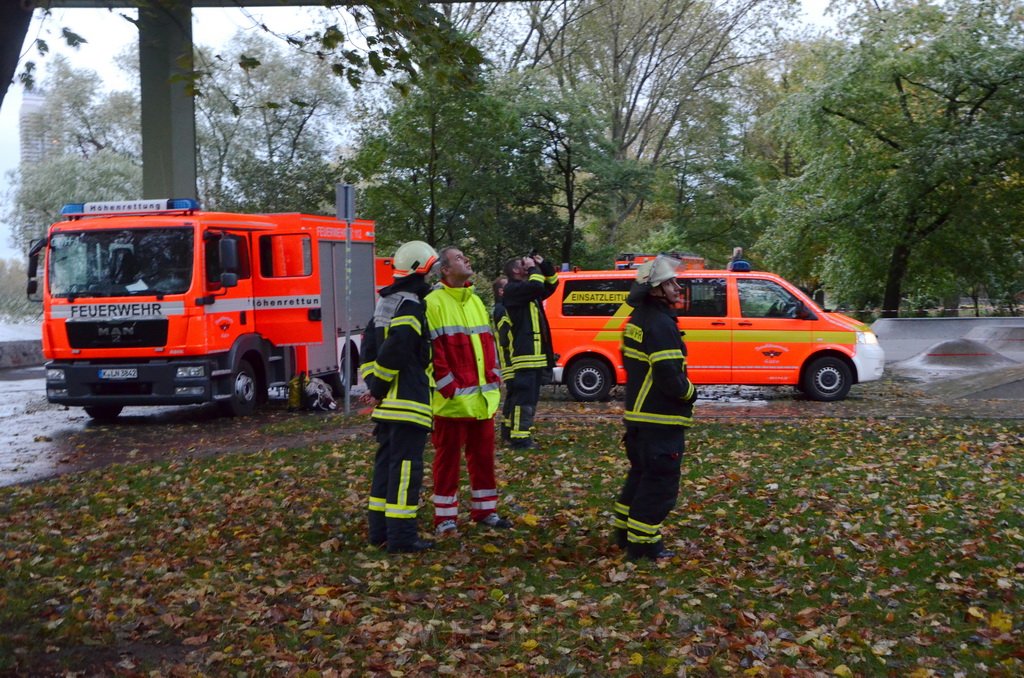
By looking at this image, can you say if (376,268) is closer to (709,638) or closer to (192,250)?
(192,250)

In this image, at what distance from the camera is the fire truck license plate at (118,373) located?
566 inches

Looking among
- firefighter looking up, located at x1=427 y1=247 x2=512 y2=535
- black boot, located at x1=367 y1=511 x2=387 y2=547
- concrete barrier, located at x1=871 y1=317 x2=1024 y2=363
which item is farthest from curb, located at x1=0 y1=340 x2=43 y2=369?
firefighter looking up, located at x1=427 y1=247 x2=512 y2=535

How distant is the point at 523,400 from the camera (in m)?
11.1

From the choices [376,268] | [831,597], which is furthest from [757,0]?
[831,597]

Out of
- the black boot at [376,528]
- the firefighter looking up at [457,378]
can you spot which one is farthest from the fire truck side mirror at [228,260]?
the black boot at [376,528]

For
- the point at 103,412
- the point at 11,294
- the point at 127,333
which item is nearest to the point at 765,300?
the point at 127,333

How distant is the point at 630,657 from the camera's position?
5.01 metres

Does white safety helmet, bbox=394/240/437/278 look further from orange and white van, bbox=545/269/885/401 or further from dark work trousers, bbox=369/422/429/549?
orange and white van, bbox=545/269/885/401

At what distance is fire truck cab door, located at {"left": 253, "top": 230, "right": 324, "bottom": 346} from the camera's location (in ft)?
51.4

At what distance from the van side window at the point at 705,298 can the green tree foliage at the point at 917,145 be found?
437 inches

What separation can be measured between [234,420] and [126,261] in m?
2.60

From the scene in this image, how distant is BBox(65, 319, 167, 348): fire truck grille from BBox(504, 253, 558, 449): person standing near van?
18.6 ft

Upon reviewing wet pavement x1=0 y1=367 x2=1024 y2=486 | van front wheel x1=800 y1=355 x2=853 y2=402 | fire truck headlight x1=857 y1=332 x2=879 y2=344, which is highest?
fire truck headlight x1=857 y1=332 x2=879 y2=344

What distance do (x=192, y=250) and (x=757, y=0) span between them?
29073 mm
